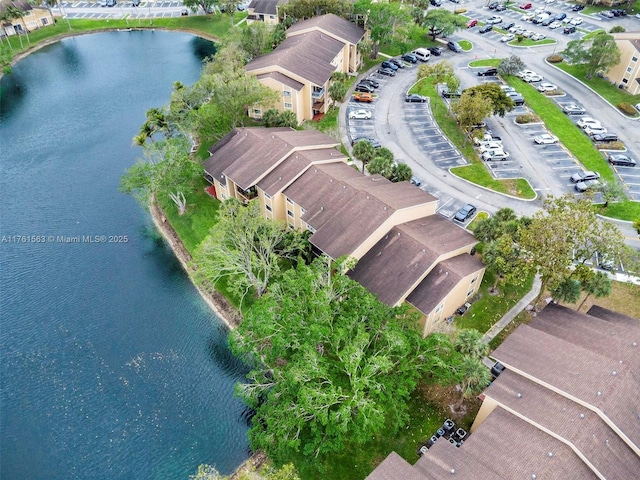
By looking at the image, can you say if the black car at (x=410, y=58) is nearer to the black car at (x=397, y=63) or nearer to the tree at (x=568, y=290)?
the black car at (x=397, y=63)

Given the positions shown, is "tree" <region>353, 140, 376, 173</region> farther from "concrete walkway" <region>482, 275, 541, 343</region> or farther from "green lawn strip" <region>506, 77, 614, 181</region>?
"green lawn strip" <region>506, 77, 614, 181</region>

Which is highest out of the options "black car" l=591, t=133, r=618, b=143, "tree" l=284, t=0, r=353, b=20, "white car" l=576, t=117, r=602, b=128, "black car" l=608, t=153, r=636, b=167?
"tree" l=284, t=0, r=353, b=20

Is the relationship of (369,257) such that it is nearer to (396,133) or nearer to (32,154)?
(396,133)

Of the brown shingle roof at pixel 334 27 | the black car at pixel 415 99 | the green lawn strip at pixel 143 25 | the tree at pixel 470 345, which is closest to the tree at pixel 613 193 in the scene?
the tree at pixel 470 345

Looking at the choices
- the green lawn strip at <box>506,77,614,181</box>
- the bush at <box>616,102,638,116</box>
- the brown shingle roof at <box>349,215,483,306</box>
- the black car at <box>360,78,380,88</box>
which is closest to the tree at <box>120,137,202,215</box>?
the brown shingle roof at <box>349,215,483,306</box>

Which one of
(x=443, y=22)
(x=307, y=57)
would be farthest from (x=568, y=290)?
(x=443, y=22)

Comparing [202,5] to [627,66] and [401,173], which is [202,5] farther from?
[627,66]

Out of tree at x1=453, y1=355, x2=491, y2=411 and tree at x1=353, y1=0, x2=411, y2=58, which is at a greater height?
tree at x1=353, y1=0, x2=411, y2=58

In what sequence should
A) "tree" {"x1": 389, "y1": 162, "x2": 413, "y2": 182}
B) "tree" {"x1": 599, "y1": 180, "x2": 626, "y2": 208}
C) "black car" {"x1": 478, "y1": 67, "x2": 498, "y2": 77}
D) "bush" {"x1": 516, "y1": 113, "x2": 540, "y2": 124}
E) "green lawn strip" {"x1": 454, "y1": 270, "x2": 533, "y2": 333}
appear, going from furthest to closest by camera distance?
1. "black car" {"x1": 478, "y1": 67, "x2": 498, "y2": 77}
2. "bush" {"x1": 516, "y1": 113, "x2": 540, "y2": 124}
3. "tree" {"x1": 389, "y1": 162, "x2": 413, "y2": 182}
4. "tree" {"x1": 599, "y1": 180, "x2": 626, "y2": 208}
5. "green lawn strip" {"x1": 454, "y1": 270, "x2": 533, "y2": 333}
